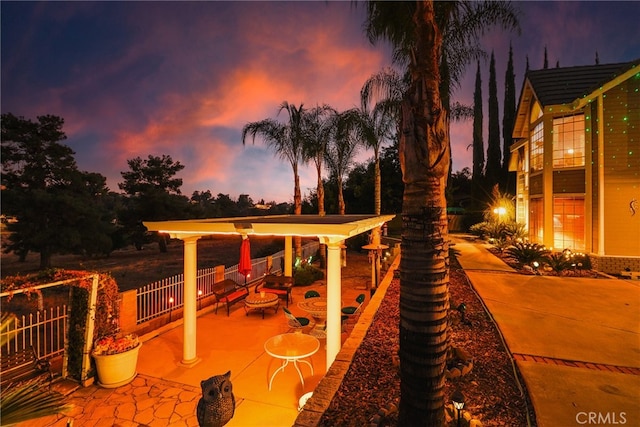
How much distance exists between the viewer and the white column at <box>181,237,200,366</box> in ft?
20.7

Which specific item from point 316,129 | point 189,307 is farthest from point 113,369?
point 316,129

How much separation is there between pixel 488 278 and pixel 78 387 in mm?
11510

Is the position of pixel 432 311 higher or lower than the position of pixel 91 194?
lower

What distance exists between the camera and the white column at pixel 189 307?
630 cm

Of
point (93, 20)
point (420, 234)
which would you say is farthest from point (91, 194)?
point (420, 234)

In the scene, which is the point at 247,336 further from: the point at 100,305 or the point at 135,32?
the point at 135,32

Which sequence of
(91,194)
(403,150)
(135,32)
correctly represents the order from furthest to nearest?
(91,194) → (135,32) → (403,150)

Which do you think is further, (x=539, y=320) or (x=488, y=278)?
(x=488, y=278)

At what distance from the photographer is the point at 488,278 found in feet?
33.2

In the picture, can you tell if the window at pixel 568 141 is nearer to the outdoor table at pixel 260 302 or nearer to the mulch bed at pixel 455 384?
the mulch bed at pixel 455 384

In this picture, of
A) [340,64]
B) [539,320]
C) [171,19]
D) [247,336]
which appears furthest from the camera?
[340,64]

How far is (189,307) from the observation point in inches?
257

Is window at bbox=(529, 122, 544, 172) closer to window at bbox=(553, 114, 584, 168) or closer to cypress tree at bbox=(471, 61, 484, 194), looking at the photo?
window at bbox=(553, 114, 584, 168)

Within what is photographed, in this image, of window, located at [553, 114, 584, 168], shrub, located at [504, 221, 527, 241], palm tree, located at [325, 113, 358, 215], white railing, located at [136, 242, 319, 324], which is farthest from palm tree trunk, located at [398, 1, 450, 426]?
shrub, located at [504, 221, 527, 241]
